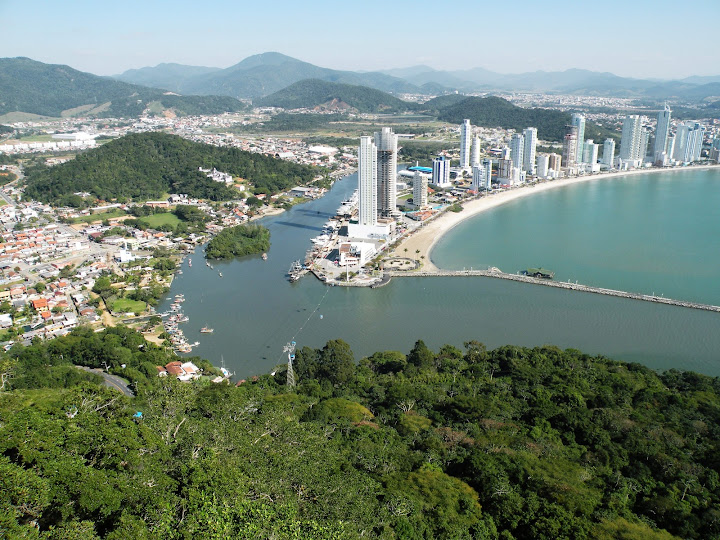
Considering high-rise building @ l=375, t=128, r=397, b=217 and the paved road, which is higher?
high-rise building @ l=375, t=128, r=397, b=217

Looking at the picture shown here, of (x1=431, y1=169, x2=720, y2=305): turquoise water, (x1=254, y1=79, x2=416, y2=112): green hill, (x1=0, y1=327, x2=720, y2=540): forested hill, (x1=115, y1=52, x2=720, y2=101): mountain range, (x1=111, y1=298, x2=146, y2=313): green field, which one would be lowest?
(x1=111, y1=298, x2=146, y2=313): green field

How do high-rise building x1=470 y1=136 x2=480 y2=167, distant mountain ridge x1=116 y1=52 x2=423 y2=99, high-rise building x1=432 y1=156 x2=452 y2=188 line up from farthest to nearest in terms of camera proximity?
distant mountain ridge x1=116 y1=52 x2=423 y2=99 → high-rise building x1=470 y1=136 x2=480 y2=167 → high-rise building x1=432 y1=156 x2=452 y2=188

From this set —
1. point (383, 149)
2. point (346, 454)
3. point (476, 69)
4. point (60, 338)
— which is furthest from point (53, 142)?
point (476, 69)

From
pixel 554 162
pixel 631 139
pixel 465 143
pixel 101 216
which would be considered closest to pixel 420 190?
pixel 465 143

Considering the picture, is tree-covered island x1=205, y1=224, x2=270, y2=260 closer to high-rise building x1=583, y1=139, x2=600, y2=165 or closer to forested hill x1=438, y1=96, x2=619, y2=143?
high-rise building x1=583, y1=139, x2=600, y2=165

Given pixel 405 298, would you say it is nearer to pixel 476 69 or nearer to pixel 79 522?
pixel 79 522

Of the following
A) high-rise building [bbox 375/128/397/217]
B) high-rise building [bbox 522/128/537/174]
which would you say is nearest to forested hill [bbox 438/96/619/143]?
high-rise building [bbox 522/128/537/174]

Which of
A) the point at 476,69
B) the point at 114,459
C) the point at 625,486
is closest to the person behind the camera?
the point at 114,459
